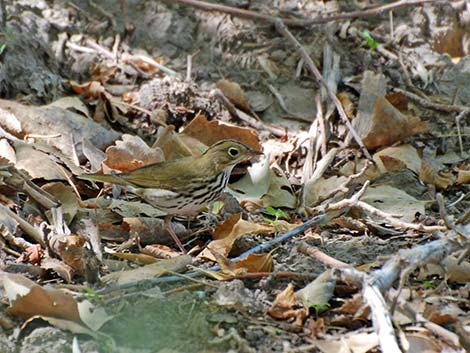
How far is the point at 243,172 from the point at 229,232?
101 cm

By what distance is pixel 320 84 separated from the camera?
21.0ft

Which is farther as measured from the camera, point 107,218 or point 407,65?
point 407,65

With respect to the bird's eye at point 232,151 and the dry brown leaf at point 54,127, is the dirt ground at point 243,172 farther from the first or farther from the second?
the bird's eye at point 232,151

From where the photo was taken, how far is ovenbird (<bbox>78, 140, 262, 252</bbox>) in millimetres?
5012

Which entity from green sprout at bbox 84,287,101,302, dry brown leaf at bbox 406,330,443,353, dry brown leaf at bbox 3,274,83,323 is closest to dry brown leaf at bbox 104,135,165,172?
green sprout at bbox 84,287,101,302

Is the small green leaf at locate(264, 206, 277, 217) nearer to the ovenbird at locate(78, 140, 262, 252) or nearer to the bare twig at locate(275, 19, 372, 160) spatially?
the ovenbird at locate(78, 140, 262, 252)

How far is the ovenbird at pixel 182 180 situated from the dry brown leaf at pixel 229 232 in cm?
29

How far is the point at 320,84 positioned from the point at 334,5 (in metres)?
1.00

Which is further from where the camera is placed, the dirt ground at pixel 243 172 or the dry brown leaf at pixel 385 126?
the dry brown leaf at pixel 385 126

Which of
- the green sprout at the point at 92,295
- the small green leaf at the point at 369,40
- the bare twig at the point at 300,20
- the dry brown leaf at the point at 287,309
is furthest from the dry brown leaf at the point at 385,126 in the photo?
the green sprout at the point at 92,295

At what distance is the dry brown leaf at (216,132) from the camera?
595cm

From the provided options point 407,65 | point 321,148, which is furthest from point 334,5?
point 321,148

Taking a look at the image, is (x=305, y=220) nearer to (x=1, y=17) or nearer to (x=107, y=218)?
(x=107, y=218)

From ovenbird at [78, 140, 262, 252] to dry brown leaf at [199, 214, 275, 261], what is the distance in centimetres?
29
